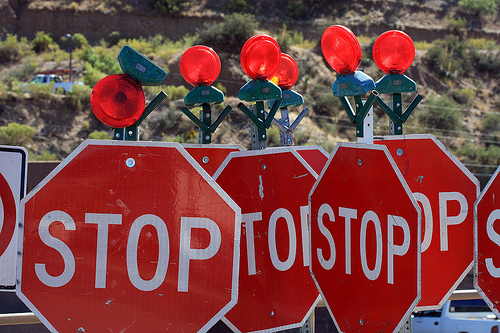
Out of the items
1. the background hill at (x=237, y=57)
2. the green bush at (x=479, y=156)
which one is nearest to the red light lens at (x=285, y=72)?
A: the background hill at (x=237, y=57)

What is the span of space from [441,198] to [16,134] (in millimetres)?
24169

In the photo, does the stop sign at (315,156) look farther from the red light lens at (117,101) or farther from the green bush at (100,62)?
the green bush at (100,62)

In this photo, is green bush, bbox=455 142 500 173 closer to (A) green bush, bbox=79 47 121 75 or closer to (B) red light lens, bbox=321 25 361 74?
(A) green bush, bbox=79 47 121 75

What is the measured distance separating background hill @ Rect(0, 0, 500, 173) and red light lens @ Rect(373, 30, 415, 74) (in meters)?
20.5

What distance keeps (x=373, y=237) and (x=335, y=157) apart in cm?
44

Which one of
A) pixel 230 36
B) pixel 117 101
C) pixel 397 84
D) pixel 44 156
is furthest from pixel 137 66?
pixel 230 36

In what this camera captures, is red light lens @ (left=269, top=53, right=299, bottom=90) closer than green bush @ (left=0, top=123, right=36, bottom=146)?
Yes

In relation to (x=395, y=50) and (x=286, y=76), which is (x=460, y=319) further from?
(x=395, y=50)

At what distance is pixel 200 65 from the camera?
3959 mm

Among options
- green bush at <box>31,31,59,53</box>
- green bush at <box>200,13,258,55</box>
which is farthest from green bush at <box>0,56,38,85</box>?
green bush at <box>200,13,258,55</box>

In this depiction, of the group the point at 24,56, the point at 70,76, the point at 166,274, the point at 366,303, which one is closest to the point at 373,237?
the point at 366,303

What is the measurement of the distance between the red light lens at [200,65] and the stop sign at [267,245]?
112 cm

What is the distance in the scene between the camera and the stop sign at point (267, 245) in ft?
10.0

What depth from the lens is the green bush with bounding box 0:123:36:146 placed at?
24.6 metres
